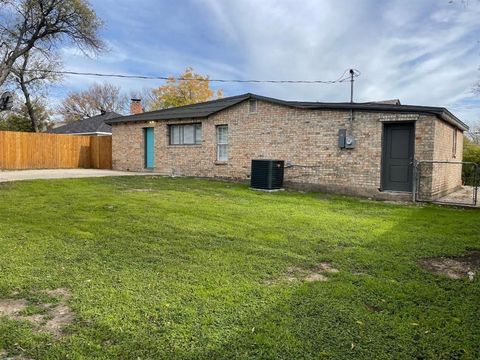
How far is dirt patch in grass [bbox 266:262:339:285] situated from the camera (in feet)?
12.5

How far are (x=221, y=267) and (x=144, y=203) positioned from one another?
4682 millimetres

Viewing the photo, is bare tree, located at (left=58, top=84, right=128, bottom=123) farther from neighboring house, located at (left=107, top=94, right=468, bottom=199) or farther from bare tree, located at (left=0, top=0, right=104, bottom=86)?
neighboring house, located at (left=107, top=94, right=468, bottom=199)

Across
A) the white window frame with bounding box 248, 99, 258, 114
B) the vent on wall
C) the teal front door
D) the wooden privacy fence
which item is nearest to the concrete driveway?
the teal front door

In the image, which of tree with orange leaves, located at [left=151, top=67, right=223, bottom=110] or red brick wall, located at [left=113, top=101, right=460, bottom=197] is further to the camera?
tree with orange leaves, located at [left=151, top=67, right=223, bottom=110]

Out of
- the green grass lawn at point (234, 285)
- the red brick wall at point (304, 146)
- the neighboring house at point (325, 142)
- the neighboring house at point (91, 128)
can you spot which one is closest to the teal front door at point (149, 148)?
the neighboring house at point (325, 142)

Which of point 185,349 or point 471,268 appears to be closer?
point 185,349

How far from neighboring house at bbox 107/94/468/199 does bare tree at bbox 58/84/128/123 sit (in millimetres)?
33177

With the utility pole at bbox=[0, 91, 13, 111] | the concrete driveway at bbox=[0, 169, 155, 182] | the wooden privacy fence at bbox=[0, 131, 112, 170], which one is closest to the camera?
the utility pole at bbox=[0, 91, 13, 111]

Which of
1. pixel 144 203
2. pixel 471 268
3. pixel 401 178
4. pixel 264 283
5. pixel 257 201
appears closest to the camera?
pixel 264 283

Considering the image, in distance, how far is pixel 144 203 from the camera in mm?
8336

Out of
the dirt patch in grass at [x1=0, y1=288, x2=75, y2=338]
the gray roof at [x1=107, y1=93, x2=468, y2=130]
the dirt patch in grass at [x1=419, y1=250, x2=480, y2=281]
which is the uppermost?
the gray roof at [x1=107, y1=93, x2=468, y2=130]

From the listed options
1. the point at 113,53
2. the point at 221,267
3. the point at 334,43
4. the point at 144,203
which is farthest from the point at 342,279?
the point at 113,53

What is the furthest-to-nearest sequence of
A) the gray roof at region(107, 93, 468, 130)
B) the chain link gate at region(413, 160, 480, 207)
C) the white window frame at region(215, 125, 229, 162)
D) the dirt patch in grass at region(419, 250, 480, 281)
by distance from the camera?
the white window frame at region(215, 125, 229, 162)
the gray roof at region(107, 93, 468, 130)
the chain link gate at region(413, 160, 480, 207)
the dirt patch in grass at region(419, 250, 480, 281)

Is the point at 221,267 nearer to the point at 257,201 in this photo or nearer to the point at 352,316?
the point at 352,316
